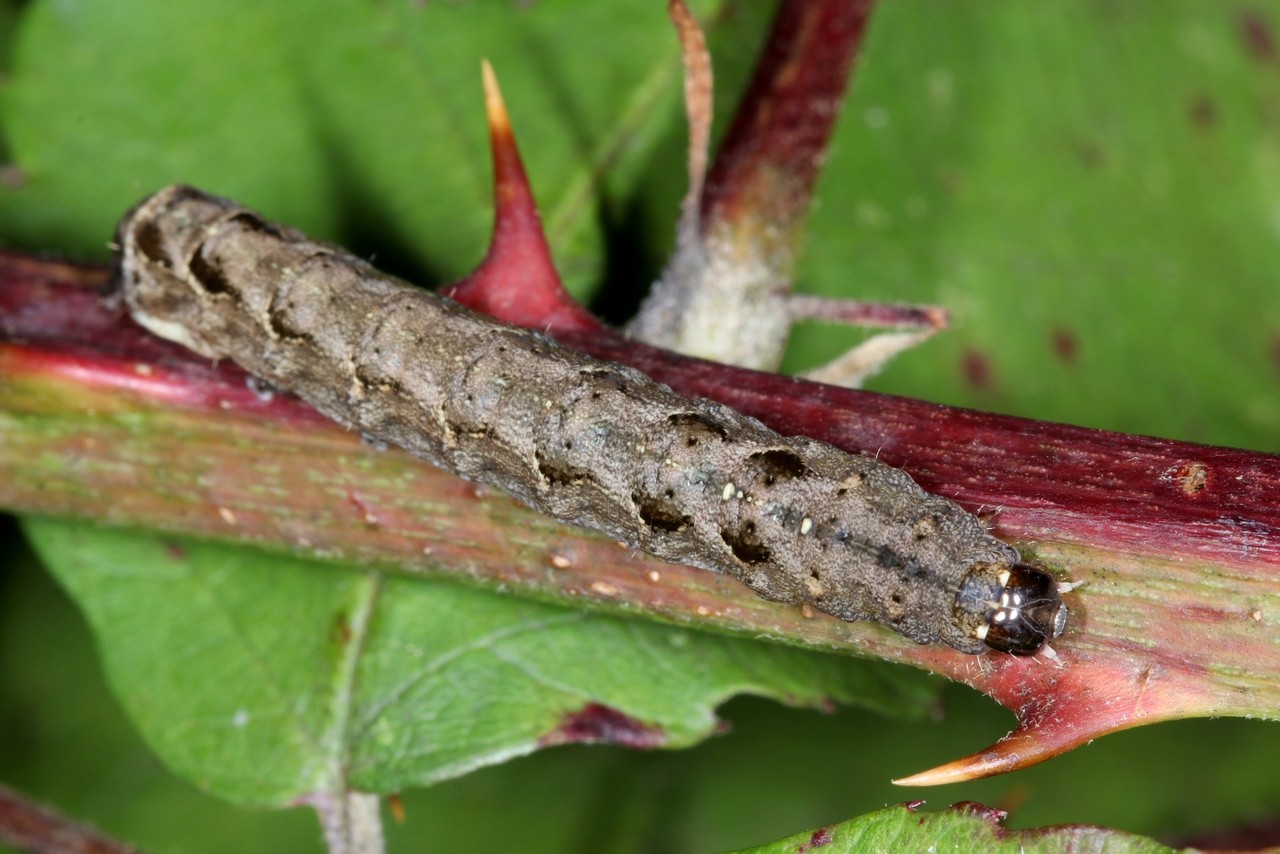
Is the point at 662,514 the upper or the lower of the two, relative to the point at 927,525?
lower

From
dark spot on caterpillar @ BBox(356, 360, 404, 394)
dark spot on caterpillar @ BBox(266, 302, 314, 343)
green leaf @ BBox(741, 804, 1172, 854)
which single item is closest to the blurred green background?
dark spot on caterpillar @ BBox(266, 302, 314, 343)

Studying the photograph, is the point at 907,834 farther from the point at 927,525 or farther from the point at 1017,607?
the point at 927,525

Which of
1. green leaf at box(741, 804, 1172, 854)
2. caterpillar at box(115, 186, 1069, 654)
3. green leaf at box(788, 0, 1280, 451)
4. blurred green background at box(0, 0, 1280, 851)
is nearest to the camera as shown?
green leaf at box(741, 804, 1172, 854)

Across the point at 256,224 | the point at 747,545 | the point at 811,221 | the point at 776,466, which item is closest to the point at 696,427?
the point at 776,466

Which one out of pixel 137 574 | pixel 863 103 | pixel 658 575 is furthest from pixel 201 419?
pixel 863 103

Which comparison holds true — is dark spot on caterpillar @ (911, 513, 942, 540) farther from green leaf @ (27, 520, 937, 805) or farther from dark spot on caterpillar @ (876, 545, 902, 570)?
green leaf @ (27, 520, 937, 805)

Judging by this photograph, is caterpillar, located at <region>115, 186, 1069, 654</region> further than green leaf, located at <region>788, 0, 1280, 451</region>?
No

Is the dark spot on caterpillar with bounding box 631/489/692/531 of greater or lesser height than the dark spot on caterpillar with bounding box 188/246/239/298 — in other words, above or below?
above

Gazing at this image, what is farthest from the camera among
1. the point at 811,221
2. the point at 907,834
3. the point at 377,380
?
the point at 811,221
